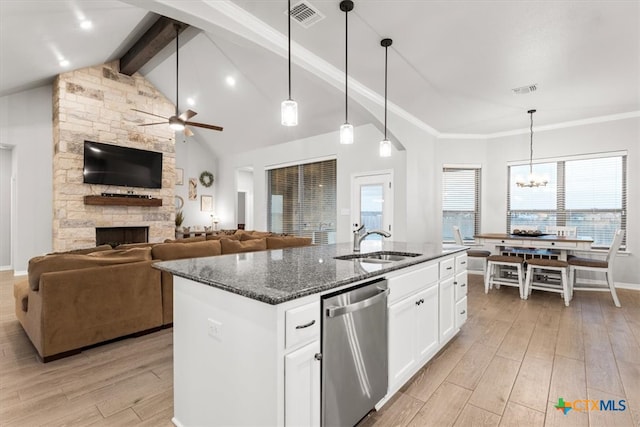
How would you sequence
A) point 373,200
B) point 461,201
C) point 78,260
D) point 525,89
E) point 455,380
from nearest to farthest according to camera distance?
point 455,380 < point 78,260 < point 525,89 < point 373,200 < point 461,201

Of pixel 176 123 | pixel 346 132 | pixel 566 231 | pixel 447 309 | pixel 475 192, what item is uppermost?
pixel 176 123

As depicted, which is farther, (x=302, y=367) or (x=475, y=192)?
(x=475, y=192)

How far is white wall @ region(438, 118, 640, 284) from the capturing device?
4.87 m

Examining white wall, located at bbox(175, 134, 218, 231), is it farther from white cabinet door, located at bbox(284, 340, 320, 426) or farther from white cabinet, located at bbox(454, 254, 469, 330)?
white cabinet door, located at bbox(284, 340, 320, 426)

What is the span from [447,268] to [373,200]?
320 centimetres

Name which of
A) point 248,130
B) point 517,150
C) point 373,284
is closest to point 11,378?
point 373,284

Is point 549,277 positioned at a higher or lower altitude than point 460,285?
lower

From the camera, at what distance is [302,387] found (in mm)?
1299

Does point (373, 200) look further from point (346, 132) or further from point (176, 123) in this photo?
point (176, 123)

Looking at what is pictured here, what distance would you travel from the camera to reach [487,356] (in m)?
2.59

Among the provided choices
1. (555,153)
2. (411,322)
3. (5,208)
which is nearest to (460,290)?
(411,322)

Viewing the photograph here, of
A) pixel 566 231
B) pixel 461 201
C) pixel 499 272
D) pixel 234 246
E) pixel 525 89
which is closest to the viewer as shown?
pixel 234 246

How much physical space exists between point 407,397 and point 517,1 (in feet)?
10.3

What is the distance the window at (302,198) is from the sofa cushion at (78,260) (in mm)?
4046
